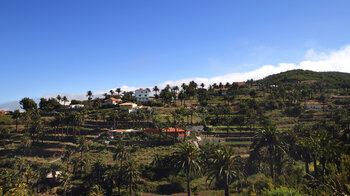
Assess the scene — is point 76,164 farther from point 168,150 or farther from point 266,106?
point 266,106

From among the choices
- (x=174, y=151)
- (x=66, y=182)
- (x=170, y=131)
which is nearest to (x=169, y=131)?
(x=170, y=131)

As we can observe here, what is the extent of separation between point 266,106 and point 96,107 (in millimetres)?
114202

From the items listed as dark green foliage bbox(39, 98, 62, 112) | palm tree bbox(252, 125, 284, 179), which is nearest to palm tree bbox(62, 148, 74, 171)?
palm tree bbox(252, 125, 284, 179)

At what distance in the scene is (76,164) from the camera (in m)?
66.8

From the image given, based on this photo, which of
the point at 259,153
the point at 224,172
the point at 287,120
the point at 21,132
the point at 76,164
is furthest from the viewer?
the point at 287,120

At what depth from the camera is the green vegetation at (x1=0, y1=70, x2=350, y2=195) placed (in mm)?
46025

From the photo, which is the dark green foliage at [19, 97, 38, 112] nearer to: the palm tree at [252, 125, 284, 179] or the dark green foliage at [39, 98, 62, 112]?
the dark green foliage at [39, 98, 62, 112]

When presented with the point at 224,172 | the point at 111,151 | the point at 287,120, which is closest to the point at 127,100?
the point at 111,151

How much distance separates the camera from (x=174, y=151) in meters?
76.5

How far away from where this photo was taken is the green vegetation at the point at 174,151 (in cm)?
4603

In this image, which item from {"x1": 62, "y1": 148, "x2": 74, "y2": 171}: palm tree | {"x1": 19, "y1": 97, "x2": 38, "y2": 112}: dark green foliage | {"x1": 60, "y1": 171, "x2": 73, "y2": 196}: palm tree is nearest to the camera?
{"x1": 60, "y1": 171, "x2": 73, "y2": 196}: palm tree

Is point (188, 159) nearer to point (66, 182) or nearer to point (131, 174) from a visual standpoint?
point (131, 174)

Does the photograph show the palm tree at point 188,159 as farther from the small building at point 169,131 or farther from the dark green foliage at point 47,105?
the dark green foliage at point 47,105

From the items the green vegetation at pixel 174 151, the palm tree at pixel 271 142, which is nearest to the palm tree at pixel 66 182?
the green vegetation at pixel 174 151
